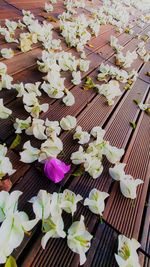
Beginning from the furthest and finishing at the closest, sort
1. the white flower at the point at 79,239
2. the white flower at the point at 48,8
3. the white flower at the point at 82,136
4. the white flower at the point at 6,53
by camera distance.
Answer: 1. the white flower at the point at 48,8
2. the white flower at the point at 6,53
3. the white flower at the point at 82,136
4. the white flower at the point at 79,239

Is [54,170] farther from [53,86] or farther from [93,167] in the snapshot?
[53,86]

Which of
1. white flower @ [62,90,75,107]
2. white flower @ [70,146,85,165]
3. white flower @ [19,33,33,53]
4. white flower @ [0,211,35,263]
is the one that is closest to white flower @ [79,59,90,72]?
white flower @ [19,33,33,53]

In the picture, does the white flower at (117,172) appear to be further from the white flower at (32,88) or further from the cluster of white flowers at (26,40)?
the cluster of white flowers at (26,40)

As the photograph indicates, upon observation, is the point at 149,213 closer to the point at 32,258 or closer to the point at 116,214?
the point at 116,214

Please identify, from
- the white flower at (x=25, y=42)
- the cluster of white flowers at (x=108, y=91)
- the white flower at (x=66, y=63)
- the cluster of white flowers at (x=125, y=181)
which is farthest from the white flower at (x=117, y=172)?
the white flower at (x=25, y=42)

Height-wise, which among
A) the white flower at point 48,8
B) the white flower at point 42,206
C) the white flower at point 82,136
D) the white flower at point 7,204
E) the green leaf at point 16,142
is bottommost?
the green leaf at point 16,142

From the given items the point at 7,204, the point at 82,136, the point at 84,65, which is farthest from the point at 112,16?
the point at 7,204
